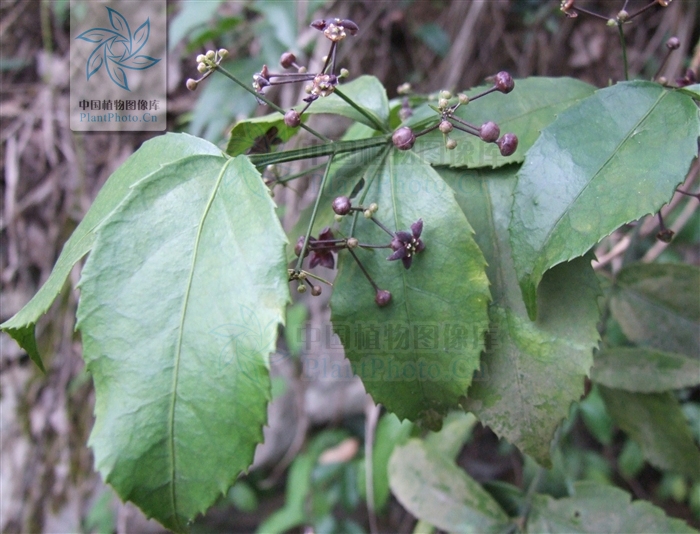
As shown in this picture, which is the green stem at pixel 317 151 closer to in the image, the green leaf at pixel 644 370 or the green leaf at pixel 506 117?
the green leaf at pixel 506 117

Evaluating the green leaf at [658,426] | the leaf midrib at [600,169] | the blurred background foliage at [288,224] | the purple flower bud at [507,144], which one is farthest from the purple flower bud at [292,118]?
the blurred background foliage at [288,224]

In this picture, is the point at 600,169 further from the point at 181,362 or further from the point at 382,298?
the point at 181,362

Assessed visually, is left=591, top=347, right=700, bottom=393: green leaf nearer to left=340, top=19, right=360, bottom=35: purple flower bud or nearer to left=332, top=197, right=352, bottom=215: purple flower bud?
left=332, top=197, right=352, bottom=215: purple flower bud

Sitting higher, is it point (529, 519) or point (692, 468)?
point (692, 468)

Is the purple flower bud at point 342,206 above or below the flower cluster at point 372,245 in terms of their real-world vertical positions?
above

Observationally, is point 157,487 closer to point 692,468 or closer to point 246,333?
point 246,333

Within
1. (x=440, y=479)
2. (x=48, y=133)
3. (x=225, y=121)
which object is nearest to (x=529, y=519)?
(x=440, y=479)

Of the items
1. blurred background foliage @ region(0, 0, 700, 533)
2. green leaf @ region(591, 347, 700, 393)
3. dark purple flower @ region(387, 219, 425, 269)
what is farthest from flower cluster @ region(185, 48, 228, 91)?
blurred background foliage @ region(0, 0, 700, 533)
